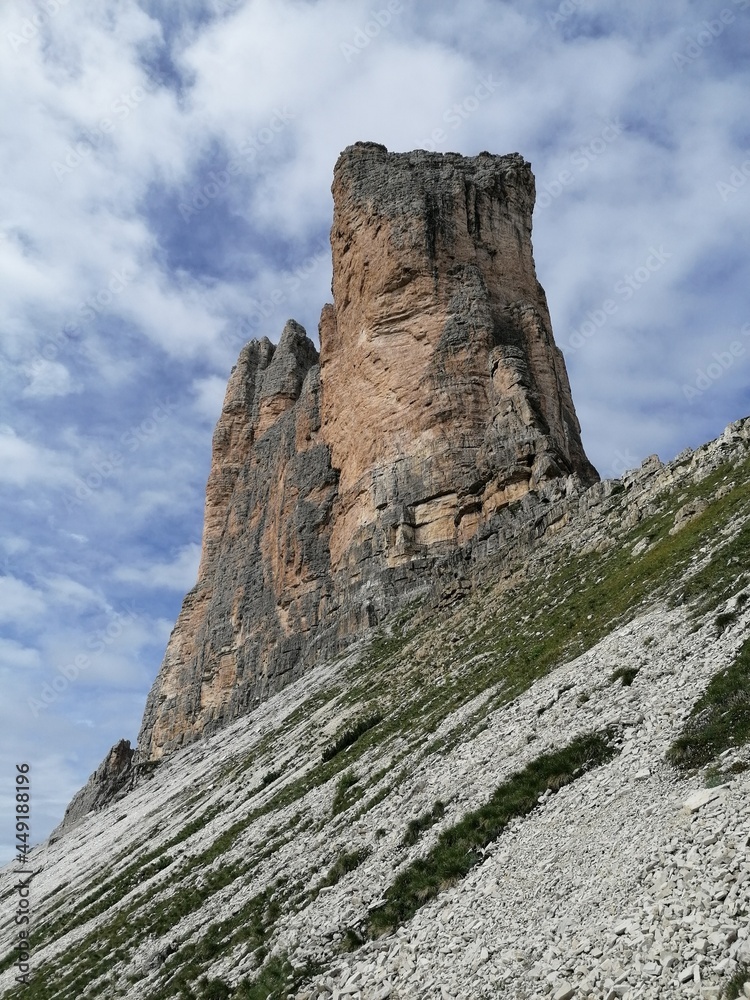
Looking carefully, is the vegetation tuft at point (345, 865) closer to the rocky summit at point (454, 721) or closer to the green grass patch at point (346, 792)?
the rocky summit at point (454, 721)

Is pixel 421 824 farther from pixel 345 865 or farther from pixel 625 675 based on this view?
pixel 625 675

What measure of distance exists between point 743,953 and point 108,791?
83.4 metres

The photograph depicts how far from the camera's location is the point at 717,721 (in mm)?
11695

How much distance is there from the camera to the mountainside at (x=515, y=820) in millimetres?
9289

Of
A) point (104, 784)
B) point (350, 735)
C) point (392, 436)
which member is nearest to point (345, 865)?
point (350, 735)

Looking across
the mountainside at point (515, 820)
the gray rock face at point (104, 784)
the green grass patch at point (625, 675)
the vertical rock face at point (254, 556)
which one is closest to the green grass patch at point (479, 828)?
the mountainside at point (515, 820)

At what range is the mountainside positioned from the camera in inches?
366

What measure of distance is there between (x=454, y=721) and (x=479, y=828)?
23.0ft

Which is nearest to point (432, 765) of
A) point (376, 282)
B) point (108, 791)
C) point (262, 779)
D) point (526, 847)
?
point (526, 847)

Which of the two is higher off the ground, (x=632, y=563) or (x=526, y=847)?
(x=632, y=563)

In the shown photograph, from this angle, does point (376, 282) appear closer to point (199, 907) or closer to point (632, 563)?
point (632, 563)

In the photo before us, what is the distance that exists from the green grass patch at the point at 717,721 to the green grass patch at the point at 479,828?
5.30ft

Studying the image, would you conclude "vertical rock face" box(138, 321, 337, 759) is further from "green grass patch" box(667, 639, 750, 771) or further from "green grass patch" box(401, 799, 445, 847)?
"green grass patch" box(667, 639, 750, 771)

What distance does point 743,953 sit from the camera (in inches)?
292
